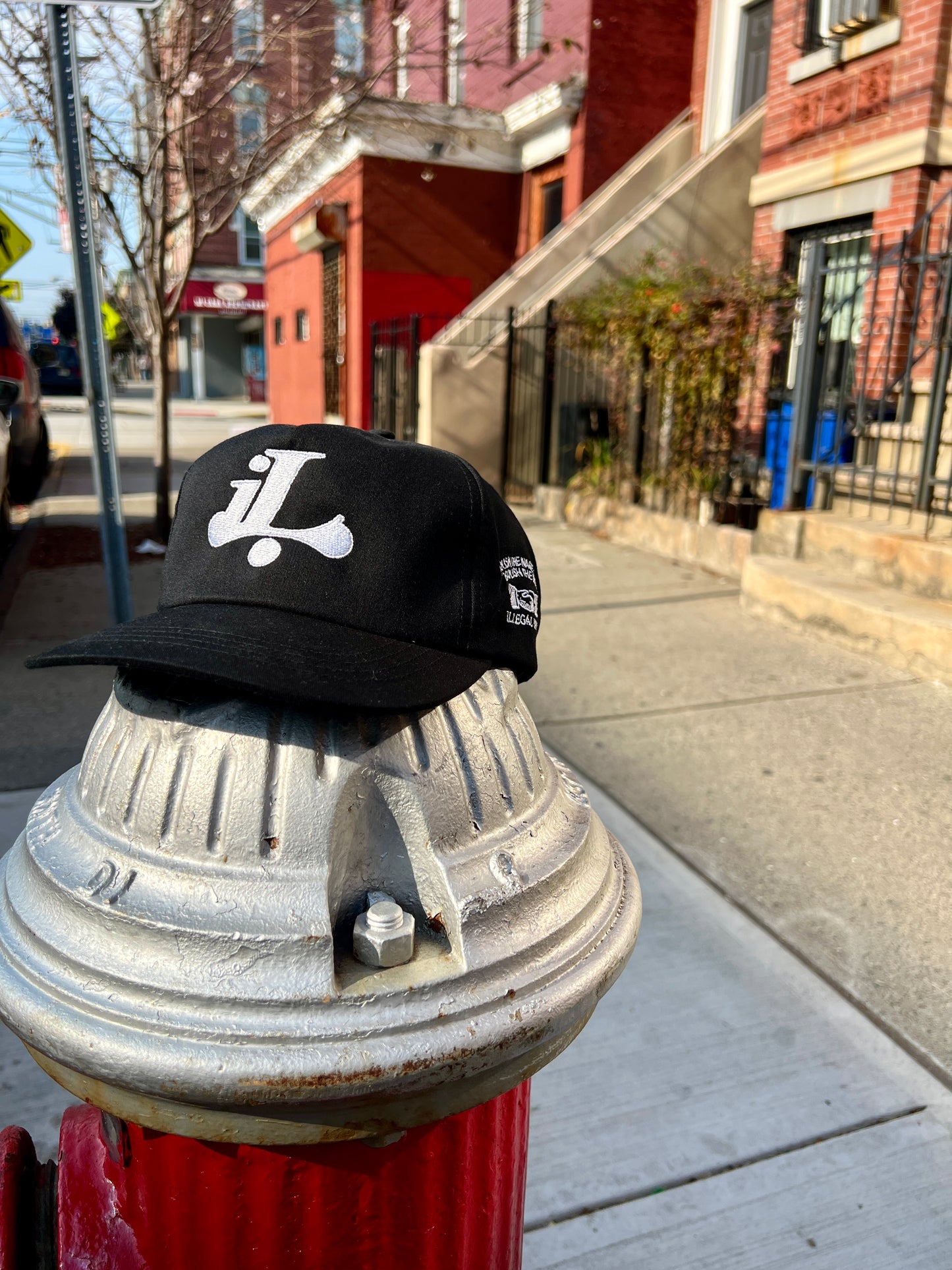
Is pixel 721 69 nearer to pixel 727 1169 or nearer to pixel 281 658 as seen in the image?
pixel 727 1169

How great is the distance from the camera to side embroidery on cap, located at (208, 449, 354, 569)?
3.63 feet

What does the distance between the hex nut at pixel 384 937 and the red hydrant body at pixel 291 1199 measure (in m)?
0.23

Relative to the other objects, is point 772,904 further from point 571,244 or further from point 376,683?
point 571,244

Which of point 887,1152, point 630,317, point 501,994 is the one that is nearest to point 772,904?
point 887,1152

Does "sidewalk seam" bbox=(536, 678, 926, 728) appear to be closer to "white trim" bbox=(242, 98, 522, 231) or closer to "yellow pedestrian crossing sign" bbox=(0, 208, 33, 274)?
"yellow pedestrian crossing sign" bbox=(0, 208, 33, 274)

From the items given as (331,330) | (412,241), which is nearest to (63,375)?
(331,330)

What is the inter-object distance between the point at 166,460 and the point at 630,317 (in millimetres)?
3943

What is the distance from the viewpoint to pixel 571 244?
11609mm

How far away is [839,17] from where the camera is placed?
819 cm

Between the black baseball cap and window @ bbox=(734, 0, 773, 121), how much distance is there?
476 inches

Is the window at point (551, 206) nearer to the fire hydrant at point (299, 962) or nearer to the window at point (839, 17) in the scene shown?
the window at point (839, 17)

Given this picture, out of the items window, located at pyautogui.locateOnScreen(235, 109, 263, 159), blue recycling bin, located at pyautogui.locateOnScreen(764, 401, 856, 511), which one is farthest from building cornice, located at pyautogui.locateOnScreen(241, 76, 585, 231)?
blue recycling bin, located at pyautogui.locateOnScreen(764, 401, 856, 511)

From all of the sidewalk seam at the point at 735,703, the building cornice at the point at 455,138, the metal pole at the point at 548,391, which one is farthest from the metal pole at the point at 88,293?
the building cornice at the point at 455,138

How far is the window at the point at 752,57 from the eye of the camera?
37.2ft
